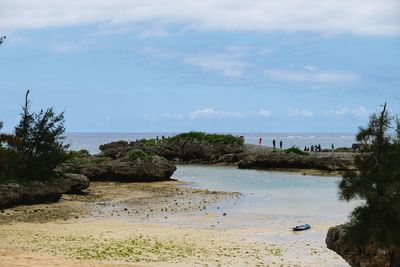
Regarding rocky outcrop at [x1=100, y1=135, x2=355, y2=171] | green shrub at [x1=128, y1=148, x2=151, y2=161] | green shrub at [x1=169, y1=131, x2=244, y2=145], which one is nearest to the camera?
green shrub at [x1=128, y1=148, x2=151, y2=161]

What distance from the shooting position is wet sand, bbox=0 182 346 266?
18.8m

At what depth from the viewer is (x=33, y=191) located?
35.5 metres

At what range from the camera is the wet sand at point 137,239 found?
61.7 ft

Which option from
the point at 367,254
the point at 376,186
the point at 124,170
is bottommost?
the point at 367,254

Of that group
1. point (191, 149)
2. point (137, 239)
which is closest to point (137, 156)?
point (137, 239)

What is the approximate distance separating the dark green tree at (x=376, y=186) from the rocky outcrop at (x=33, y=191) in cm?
2276

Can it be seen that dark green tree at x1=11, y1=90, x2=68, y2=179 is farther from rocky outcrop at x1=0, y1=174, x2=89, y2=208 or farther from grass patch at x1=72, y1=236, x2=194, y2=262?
grass patch at x1=72, y1=236, x2=194, y2=262

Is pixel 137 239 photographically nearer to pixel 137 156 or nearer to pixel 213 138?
pixel 137 156

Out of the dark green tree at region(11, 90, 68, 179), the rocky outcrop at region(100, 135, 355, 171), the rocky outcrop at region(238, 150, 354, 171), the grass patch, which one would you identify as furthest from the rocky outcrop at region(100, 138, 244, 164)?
the grass patch

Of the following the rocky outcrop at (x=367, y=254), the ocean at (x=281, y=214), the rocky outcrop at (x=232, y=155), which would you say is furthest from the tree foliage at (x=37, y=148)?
the rocky outcrop at (x=232, y=155)

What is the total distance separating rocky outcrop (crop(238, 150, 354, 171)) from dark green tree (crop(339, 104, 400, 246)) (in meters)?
57.3

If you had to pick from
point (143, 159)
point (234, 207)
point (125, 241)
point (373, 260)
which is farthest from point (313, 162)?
point (373, 260)

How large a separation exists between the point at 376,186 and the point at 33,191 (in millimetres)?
25088

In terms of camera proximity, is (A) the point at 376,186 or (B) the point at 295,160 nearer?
(A) the point at 376,186
